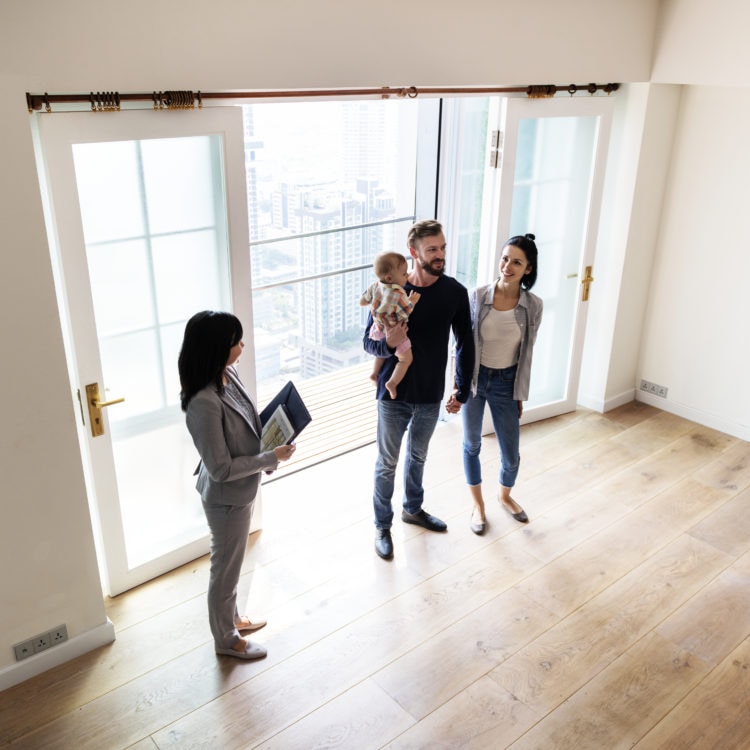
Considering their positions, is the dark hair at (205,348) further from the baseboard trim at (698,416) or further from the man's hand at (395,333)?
the baseboard trim at (698,416)

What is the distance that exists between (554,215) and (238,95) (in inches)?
88.2

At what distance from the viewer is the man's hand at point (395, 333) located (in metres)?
3.09

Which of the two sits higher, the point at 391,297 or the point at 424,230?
the point at 424,230

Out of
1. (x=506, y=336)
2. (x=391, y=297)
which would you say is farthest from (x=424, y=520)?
(x=391, y=297)

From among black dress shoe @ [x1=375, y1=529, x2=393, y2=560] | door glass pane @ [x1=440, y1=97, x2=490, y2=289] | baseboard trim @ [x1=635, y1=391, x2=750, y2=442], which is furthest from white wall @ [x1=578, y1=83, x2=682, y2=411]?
black dress shoe @ [x1=375, y1=529, x2=393, y2=560]

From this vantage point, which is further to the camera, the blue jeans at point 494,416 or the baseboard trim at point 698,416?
the baseboard trim at point 698,416

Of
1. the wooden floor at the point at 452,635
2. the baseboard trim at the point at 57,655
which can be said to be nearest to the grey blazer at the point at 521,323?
the wooden floor at the point at 452,635

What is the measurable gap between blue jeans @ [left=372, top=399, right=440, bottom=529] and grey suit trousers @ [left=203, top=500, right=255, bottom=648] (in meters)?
0.81

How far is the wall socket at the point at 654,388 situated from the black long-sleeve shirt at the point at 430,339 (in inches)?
91.8

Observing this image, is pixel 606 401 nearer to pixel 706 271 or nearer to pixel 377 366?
pixel 706 271

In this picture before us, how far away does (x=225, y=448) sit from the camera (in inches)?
98.7

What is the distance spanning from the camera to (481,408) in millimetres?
3619

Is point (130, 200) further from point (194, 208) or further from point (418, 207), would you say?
point (418, 207)

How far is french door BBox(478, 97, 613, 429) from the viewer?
4.09 metres
